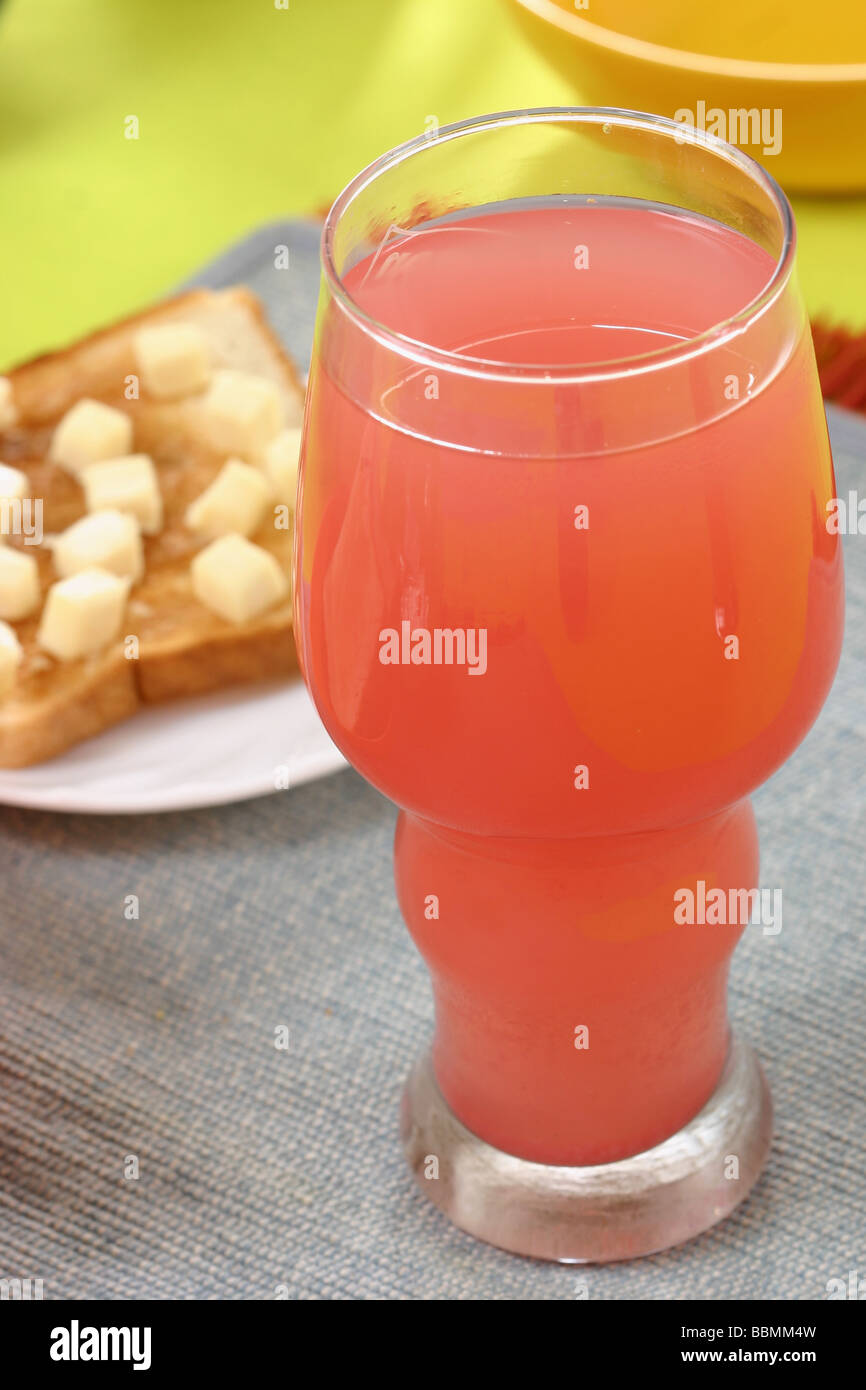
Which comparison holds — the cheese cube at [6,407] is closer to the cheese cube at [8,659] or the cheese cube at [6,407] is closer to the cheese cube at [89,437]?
the cheese cube at [89,437]

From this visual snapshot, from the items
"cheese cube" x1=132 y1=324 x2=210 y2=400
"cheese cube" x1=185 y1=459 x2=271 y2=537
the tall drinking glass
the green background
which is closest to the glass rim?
the tall drinking glass

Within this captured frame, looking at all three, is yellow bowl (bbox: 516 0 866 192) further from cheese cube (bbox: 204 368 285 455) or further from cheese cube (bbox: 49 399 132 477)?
cheese cube (bbox: 49 399 132 477)

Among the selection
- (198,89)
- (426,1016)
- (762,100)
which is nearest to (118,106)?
(198,89)

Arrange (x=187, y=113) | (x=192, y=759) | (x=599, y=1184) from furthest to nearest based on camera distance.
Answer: (x=187, y=113) < (x=192, y=759) < (x=599, y=1184)

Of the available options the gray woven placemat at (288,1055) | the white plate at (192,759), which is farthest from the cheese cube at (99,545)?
the gray woven placemat at (288,1055)

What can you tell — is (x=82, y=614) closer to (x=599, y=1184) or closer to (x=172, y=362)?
(x=172, y=362)

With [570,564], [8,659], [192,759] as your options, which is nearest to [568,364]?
[570,564]
